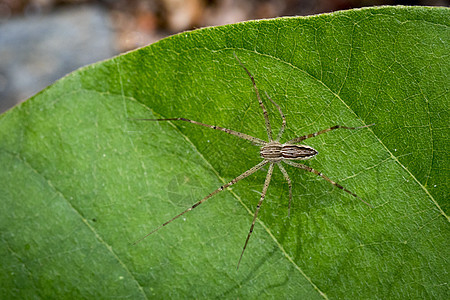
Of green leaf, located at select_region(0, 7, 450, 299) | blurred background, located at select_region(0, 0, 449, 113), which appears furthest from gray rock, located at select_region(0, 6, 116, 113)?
green leaf, located at select_region(0, 7, 450, 299)

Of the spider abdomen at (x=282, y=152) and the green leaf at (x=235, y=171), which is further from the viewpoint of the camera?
the spider abdomen at (x=282, y=152)

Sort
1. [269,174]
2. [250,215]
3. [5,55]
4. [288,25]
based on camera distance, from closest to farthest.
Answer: [288,25], [250,215], [269,174], [5,55]

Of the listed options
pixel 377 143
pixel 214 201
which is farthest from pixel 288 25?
pixel 214 201

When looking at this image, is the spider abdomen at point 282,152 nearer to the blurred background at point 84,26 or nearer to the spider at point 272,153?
the spider at point 272,153

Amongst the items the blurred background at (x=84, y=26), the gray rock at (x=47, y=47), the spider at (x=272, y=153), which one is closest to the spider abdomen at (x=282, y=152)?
the spider at (x=272, y=153)

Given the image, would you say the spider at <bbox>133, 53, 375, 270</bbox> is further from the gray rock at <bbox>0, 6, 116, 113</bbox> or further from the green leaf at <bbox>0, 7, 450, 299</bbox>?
the gray rock at <bbox>0, 6, 116, 113</bbox>

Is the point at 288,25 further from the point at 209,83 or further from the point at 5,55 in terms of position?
the point at 5,55
